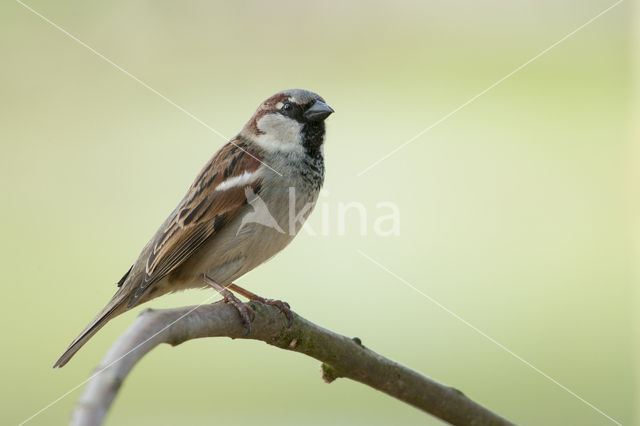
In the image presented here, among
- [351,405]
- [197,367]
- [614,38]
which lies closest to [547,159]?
[614,38]

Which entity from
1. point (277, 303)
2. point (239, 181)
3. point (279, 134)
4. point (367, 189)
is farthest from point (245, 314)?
point (367, 189)

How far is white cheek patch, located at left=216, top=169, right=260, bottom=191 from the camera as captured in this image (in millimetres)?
2230

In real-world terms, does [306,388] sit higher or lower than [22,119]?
lower

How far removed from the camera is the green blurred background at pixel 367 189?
3365 mm

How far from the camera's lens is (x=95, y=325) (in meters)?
1.99

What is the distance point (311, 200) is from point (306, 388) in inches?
54.5

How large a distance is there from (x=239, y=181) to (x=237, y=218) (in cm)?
12

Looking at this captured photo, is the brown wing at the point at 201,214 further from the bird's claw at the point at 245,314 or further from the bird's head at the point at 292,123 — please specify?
the bird's claw at the point at 245,314

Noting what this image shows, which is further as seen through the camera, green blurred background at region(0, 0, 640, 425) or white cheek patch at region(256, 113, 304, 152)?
green blurred background at region(0, 0, 640, 425)

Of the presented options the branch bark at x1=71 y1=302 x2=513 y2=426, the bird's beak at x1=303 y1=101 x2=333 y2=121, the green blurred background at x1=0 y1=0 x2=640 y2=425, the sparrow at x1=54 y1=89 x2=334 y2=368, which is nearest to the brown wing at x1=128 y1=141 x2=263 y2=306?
the sparrow at x1=54 y1=89 x2=334 y2=368

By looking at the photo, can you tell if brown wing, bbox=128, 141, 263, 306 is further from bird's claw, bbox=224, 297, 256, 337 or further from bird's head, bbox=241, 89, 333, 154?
bird's claw, bbox=224, 297, 256, 337

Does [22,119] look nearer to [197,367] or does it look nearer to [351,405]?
[197,367]

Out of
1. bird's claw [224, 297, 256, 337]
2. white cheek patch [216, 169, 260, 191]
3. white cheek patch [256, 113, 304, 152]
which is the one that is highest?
white cheek patch [256, 113, 304, 152]

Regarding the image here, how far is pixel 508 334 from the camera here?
144 inches
